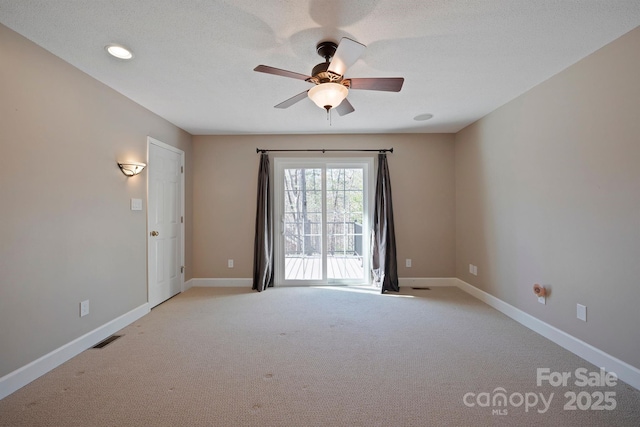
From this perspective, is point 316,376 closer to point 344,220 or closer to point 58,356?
point 58,356

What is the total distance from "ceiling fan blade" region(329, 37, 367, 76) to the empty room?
2cm

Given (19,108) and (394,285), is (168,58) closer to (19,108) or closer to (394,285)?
(19,108)

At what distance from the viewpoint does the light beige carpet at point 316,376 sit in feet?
5.41

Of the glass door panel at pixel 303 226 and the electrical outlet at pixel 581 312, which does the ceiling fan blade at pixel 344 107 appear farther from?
the electrical outlet at pixel 581 312

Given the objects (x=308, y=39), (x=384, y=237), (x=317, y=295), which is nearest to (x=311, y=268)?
(x=317, y=295)

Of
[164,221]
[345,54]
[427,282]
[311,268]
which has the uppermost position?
[345,54]

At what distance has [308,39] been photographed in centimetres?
195

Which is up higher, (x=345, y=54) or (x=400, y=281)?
(x=345, y=54)

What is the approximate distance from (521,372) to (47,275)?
3701 mm

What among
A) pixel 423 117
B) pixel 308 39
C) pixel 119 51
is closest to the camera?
pixel 308 39

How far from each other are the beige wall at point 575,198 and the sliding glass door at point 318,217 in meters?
1.87

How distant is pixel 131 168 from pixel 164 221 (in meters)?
0.99

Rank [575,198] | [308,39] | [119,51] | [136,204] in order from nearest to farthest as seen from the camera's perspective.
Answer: [308,39] < [119,51] < [575,198] < [136,204]

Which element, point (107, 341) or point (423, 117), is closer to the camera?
point (107, 341)
